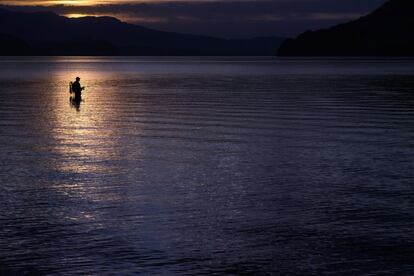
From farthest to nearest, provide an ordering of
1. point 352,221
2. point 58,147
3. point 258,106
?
point 258,106 < point 58,147 < point 352,221

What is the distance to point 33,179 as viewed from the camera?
25.4 meters

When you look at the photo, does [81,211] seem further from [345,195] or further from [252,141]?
[252,141]

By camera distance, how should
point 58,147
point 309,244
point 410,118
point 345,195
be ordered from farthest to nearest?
point 410,118, point 58,147, point 345,195, point 309,244

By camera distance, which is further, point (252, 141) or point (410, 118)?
point (410, 118)

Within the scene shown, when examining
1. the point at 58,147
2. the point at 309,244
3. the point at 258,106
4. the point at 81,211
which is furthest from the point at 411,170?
the point at 258,106

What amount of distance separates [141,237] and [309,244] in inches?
162

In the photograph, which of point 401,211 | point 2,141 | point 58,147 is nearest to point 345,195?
point 401,211

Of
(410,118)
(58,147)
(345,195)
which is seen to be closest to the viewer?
(345,195)

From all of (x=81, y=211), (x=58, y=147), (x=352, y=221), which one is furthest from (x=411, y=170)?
(x=58, y=147)

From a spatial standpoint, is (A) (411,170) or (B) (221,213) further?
(A) (411,170)

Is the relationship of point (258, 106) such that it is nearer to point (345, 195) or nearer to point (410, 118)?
point (410, 118)

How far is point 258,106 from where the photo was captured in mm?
58031

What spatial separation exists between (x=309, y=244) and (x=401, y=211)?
14.7 ft

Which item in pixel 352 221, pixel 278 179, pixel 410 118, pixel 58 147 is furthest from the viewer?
pixel 410 118
